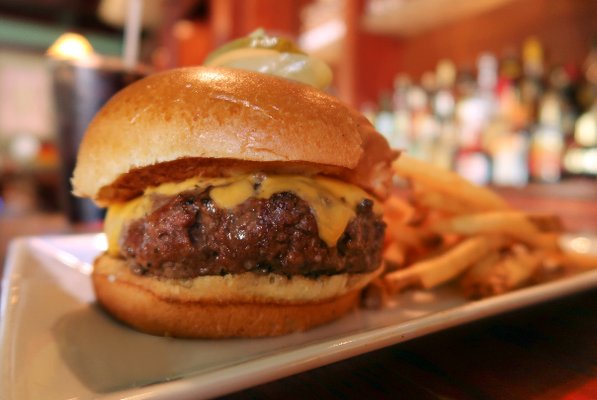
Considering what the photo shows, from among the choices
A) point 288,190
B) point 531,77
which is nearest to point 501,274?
point 288,190

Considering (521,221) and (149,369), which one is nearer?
(149,369)

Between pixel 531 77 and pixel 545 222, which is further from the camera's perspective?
pixel 531 77

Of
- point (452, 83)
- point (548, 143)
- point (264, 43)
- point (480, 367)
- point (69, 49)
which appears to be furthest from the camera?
point (452, 83)

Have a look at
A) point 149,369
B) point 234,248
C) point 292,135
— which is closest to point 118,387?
point 149,369

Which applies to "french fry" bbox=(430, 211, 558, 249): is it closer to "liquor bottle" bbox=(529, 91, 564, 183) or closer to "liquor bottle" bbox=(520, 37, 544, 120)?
"liquor bottle" bbox=(529, 91, 564, 183)

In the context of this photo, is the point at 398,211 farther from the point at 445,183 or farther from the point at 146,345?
the point at 146,345

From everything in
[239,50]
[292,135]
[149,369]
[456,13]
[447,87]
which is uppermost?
[456,13]

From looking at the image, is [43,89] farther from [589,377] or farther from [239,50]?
[589,377]
